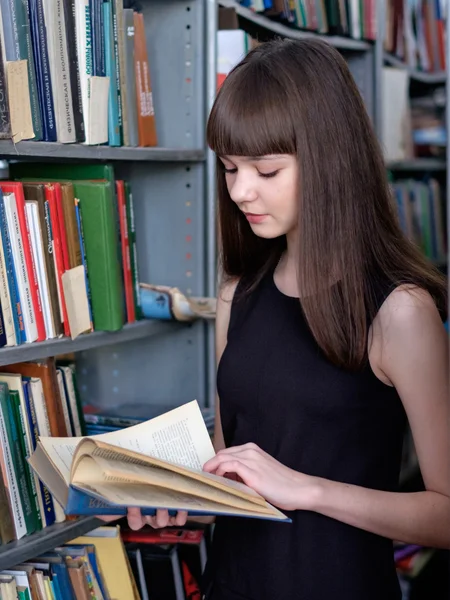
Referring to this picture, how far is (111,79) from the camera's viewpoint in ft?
5.10

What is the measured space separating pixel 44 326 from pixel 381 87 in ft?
5.65

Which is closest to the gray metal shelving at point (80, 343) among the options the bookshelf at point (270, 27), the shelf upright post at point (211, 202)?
the shelf upright post at point (211, 202)

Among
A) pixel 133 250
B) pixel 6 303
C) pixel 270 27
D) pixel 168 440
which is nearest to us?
pixel 168 440

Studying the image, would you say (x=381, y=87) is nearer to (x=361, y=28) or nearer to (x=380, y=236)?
(x=361, y=28)

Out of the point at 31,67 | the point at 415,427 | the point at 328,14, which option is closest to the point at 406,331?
the point at 415,427

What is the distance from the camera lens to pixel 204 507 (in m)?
0.96

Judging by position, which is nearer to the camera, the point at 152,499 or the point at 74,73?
the point at 152,499

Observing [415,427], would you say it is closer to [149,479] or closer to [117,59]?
[149,479]

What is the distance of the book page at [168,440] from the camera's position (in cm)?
115

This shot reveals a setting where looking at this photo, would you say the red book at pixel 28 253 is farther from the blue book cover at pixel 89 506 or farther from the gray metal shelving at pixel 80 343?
the blue book cover at pixel 89 506

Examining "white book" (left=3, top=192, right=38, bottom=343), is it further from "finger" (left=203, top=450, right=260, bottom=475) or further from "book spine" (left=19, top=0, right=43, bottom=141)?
"finger" (left=203, top=450, right=260, bottom=475)

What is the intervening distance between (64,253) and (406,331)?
2.08 ft

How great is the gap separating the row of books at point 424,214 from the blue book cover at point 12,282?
204 cm

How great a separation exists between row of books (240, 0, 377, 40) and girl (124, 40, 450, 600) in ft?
2.83
